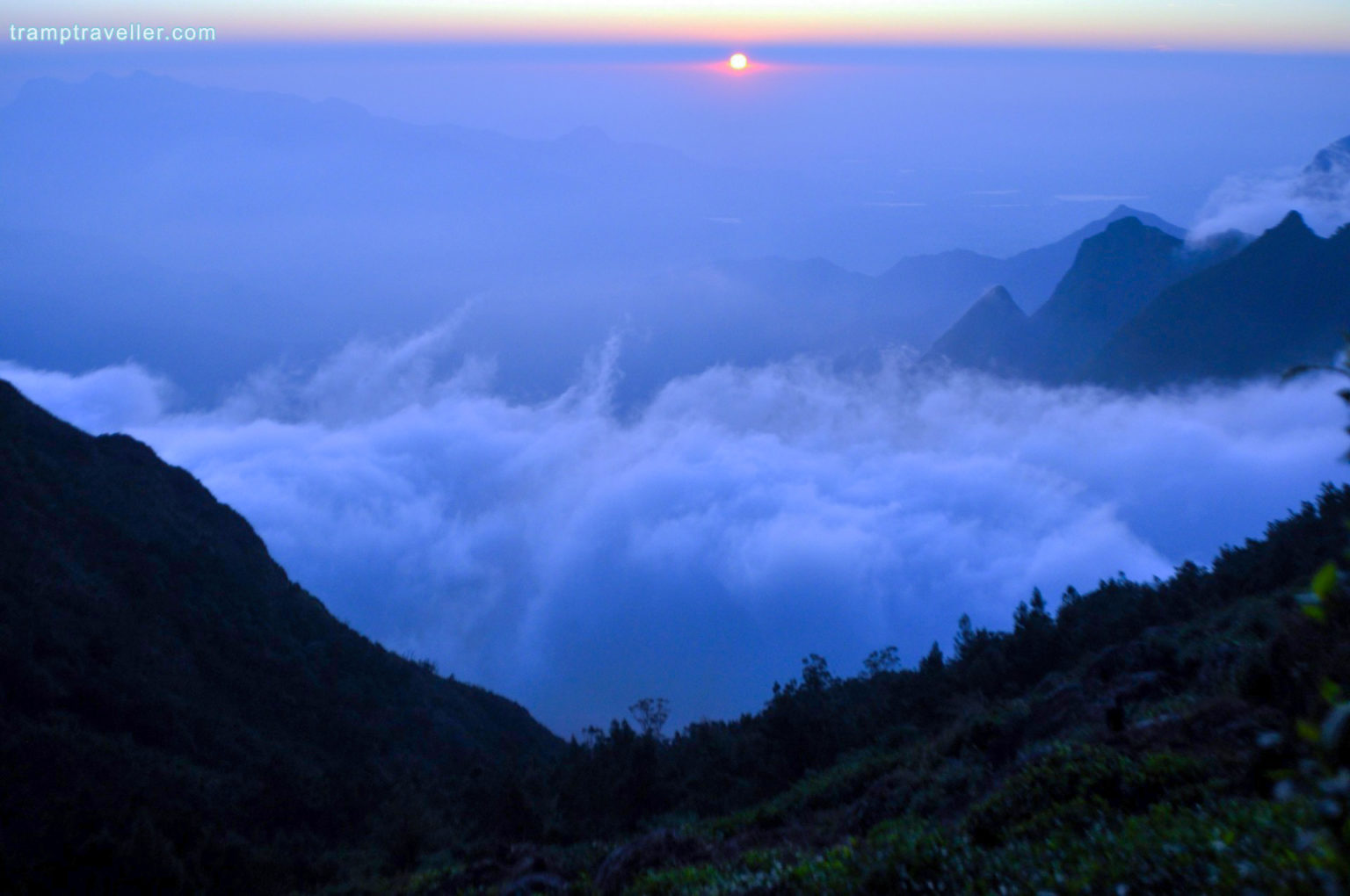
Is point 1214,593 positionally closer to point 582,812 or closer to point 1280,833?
point 582,812

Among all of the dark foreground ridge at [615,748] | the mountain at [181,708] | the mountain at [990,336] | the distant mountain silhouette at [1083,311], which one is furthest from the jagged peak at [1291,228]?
the mountain at [181,708]

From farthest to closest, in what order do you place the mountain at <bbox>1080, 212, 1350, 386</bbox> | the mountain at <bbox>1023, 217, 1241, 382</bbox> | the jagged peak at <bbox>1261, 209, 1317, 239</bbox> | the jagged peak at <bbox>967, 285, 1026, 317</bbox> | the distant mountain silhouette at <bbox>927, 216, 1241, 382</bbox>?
the jagged peak at <bbox>967, 285, 1026, 317</bbox> < the distant mountain silhouette at <bbox>927, 216, 1241, 382</bbox> < the mountain at <bbox>1023, 217, 1241, 382</bbox> < the jagged peak at <bbox>1261, 209, 1317, 239</bbox> < the mountain at <bbox>1080, 212, 1350, 386</bbox>

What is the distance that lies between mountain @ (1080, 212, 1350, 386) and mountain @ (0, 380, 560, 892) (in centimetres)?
10279

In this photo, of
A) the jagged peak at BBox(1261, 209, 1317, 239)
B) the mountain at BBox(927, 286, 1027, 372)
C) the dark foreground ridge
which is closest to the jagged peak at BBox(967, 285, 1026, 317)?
the mountain at BBox(927, 286, 1027, 372)

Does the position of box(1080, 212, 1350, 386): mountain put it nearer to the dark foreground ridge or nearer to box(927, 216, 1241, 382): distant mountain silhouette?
box(927, 216, 1241, 382): distant mountain silhouette

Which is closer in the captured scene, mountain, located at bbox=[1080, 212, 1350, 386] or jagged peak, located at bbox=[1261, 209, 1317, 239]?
mountain, located at bbox=[1080, 212, 1350, 386]

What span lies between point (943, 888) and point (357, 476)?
497 ft

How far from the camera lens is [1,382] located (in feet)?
112

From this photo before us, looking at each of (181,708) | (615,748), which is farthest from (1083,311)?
(181,708)

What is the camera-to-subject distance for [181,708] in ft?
77.1

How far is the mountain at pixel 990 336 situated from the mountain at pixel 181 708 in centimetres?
13945

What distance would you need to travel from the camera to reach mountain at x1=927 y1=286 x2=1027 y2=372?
160 meters

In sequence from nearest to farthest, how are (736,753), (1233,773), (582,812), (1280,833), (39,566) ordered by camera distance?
(1280,833), (1233,773), (582,812), (736,753), (39,566)

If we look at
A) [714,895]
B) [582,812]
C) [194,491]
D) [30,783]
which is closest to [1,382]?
[194,491]
